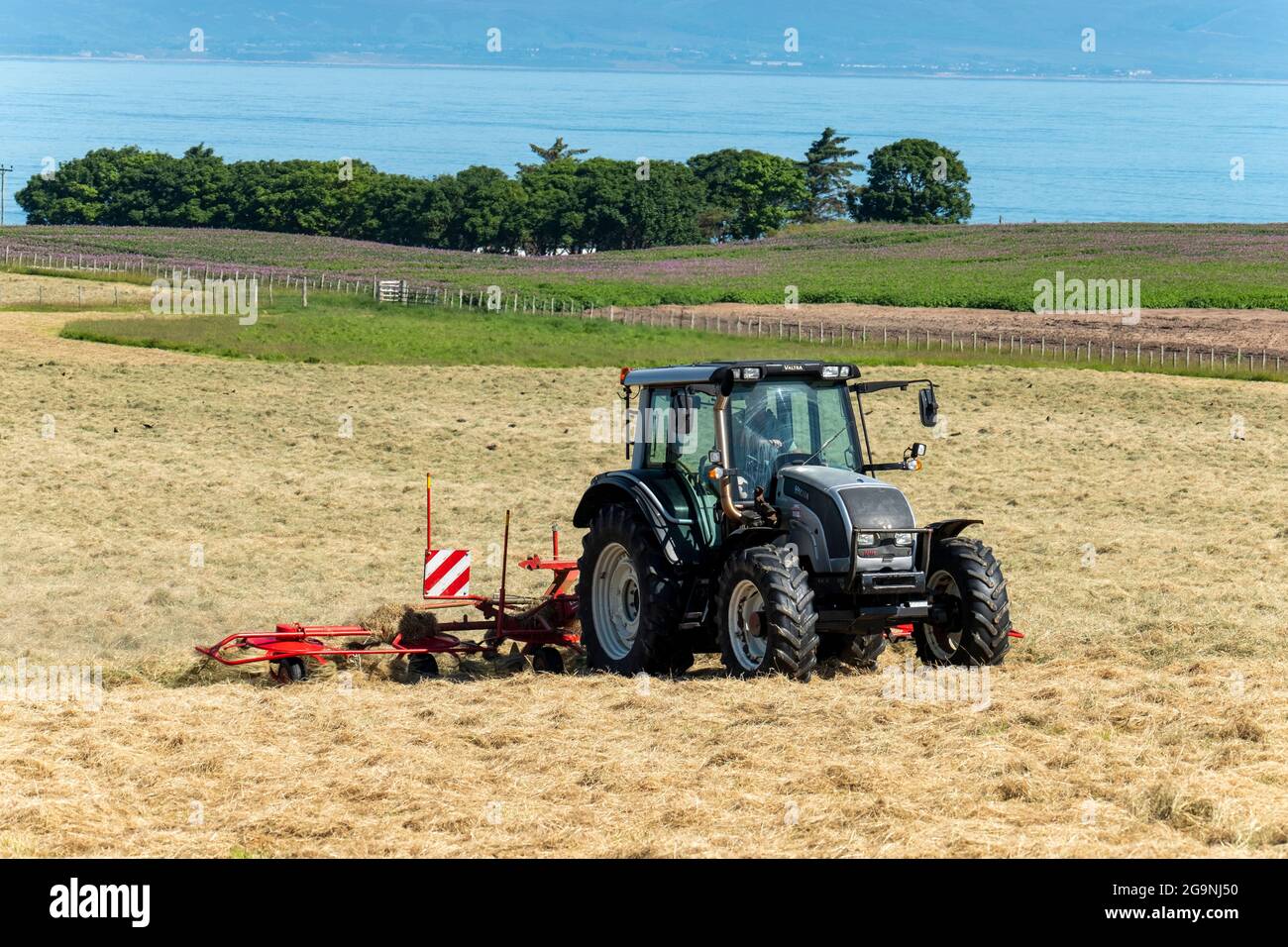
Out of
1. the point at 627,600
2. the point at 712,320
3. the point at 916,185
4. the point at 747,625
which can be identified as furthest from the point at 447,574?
the point at 916,185

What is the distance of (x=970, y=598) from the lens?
11148mm

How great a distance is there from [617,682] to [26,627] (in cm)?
618

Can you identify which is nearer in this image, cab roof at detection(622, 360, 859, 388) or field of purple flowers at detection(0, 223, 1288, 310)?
cab roof at detection(622, 360, 859, 388)

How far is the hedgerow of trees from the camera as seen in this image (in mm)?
109938

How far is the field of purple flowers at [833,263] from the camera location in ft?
224

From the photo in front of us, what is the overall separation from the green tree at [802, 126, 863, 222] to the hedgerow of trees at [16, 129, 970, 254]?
5017 millimetres

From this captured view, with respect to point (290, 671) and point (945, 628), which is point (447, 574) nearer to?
point (290, 671)

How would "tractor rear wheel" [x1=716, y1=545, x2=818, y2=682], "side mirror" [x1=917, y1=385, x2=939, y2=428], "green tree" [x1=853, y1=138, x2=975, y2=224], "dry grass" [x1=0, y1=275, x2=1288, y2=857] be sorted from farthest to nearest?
1. "green tree" [x1=853, y1=138, x2=975, y2=224]
2. "side mirror" [x1=917, y1=385, x2=939, y2=428]
3. "tractor rear wheel" [x1=716, y1=545, x2=818, y2=682]
4. "dry grass" [x1=0, y1=275, x2=1288, y2=857]

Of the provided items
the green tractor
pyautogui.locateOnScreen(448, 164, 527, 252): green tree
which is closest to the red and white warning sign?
the green tractor

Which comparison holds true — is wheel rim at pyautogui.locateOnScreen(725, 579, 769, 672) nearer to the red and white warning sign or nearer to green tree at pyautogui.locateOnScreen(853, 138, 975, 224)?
the red and white warning sign

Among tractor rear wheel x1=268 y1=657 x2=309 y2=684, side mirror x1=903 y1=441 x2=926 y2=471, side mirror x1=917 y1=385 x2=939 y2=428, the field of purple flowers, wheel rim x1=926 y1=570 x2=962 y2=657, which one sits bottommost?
tractor rear wheel x1=268 y1=657 x2=309 y2=684

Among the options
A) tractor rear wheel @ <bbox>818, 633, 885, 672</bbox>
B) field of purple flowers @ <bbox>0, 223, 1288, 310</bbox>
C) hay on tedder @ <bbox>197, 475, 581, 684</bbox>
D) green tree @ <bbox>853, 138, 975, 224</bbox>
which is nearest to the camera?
tractor rear wheel @ <bbox>818, 633, 885, 672</bbox>

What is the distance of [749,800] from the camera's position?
26.5 feet
